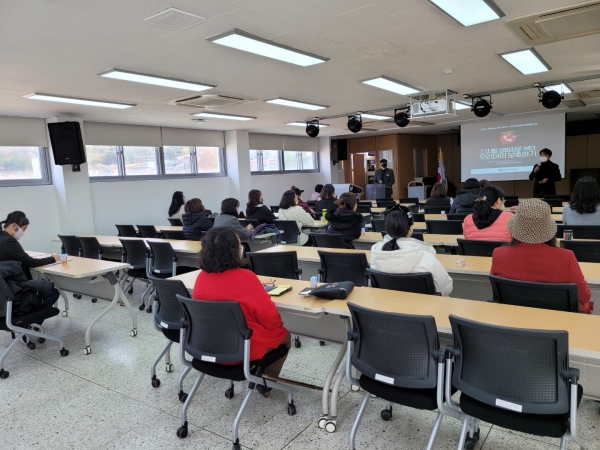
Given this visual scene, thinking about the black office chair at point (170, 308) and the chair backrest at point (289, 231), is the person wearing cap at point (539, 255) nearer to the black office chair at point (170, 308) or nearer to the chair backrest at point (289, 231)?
the black office chair at point (170, 308)

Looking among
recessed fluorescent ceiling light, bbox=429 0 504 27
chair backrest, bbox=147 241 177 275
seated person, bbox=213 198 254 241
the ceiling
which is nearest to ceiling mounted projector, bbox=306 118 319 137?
the ceiling

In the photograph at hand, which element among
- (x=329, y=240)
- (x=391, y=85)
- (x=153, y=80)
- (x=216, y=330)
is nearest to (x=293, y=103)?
(x=391, y=85)

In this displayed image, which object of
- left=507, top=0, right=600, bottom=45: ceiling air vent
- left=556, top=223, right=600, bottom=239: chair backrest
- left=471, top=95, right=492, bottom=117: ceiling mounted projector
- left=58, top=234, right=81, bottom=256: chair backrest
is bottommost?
left=58, top=234, right=81, bottom=256: chair backrest

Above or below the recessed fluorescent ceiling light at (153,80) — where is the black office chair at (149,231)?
below

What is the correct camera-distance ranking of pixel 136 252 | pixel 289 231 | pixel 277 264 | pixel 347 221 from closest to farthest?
pixel 277 264
pixel 347 221
pixel 136 252
pixel 289 231

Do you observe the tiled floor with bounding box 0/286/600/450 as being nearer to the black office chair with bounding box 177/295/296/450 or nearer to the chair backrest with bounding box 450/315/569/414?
the black office chair with bounding box 177/295/296/450

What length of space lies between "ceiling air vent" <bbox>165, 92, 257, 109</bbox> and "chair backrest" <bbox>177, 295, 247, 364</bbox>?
508cm

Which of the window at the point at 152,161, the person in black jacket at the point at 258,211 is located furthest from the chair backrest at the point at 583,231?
the window at the point at 152,161

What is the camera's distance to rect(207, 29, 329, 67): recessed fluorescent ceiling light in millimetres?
4074

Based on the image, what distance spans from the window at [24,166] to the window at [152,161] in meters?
0.90

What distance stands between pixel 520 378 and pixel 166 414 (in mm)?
2202

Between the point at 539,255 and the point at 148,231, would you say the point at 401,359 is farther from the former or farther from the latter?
the point at 148,231

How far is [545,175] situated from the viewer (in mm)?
9352

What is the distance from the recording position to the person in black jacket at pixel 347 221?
4953 millimetres
